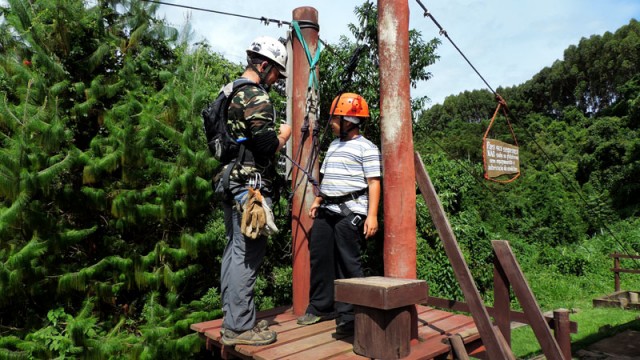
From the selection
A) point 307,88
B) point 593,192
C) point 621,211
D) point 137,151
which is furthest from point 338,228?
point 593,192

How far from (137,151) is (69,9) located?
138cm

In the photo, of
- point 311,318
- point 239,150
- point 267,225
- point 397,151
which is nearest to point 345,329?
point 311,318

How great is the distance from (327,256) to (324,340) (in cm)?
72

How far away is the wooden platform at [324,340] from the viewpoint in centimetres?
280

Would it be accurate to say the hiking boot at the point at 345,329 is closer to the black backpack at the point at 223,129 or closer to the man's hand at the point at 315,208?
the man's hand at the point at 315,208

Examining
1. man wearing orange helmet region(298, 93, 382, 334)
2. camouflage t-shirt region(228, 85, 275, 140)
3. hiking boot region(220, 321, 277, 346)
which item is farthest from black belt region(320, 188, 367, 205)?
hiking boot region(220, 321, 277, 346)

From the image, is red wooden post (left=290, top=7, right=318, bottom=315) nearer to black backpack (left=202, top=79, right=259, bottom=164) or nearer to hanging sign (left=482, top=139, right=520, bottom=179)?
black backpack (left=202, top=79, right=259, bottom=164)

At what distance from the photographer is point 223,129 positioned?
301 centimetres

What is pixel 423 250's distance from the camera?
729 cm

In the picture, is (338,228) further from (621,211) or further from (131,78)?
(621,211)

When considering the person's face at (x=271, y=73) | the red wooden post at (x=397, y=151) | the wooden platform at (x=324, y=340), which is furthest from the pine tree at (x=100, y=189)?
the red wooden post at (x=397, y=151)

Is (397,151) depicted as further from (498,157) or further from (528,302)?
(498,157)

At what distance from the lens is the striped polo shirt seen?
351 centimetres

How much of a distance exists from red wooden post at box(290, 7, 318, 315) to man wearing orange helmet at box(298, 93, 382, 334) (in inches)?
11.2
